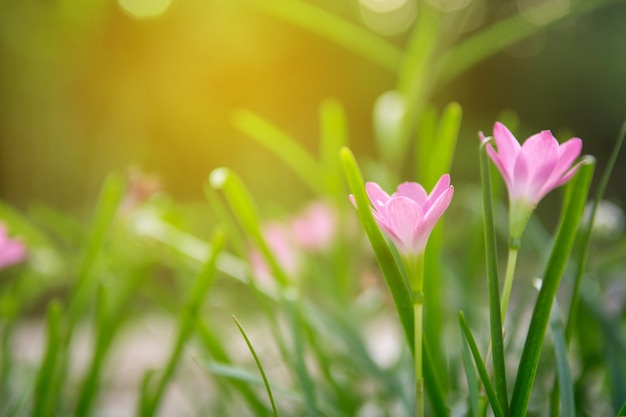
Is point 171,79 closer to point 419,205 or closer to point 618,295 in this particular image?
point 618,295

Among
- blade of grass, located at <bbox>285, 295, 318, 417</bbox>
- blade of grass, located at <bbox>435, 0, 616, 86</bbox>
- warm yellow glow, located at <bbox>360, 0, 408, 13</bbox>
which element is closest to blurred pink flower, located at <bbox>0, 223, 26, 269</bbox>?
blade of grass, located at <bbox>285, 295, 318, 417</bbox>

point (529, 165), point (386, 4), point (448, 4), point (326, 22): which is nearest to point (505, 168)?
point (529, 165)

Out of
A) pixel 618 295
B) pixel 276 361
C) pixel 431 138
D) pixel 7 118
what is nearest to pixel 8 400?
pixel 276 361

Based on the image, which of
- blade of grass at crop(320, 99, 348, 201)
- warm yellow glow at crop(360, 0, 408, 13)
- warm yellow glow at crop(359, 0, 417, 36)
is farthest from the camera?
warm yellow glow at crop(359, 0, 417, 36)

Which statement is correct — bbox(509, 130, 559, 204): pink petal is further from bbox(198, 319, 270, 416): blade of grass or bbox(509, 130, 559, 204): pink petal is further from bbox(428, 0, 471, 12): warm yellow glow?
bbox(428, 0, 471, 12): warm yellow glow

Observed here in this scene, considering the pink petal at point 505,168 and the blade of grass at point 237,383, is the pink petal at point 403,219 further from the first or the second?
the blade of grass at point 237,383


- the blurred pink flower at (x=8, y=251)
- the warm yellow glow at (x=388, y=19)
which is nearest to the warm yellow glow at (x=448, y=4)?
the blurred pink flower at (x=8, y=251)

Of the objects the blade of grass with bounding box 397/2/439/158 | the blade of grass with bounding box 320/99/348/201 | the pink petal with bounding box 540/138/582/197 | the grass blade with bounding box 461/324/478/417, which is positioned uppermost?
the blade of grass with bounding box 397/2/439/158

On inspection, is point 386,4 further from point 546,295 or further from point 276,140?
point 546,295
